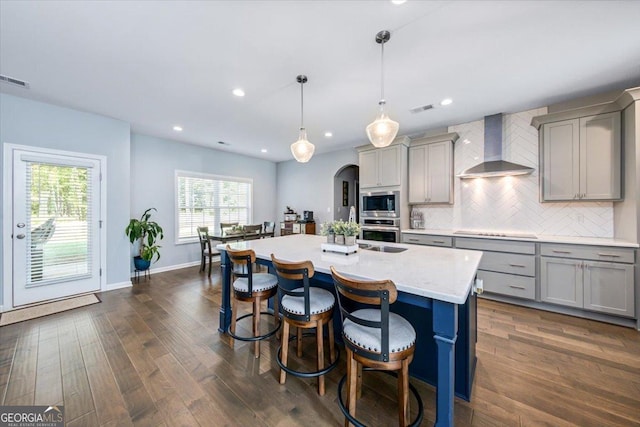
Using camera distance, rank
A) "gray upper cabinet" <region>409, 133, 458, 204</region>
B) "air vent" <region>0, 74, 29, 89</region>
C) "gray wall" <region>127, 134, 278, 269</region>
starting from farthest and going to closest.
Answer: "gray wall" <region>127, 134, 278, 269</region> < "gray upper cabinet" <region>409, 133, 458, 204</region> < "air vent" <region>0, 74, 29, 89</region>

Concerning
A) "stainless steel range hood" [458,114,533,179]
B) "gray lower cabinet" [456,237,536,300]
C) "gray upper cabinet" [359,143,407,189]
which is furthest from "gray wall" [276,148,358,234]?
"gray lower cabinet" [456,237,536,300]

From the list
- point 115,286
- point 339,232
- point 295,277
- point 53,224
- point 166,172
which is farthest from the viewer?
point 166,172

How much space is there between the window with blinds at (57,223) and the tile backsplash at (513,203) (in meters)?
5.91

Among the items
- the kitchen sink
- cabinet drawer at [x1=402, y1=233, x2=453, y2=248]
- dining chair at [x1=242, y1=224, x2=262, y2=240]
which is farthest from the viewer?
dining chair at [x1=242, y1=224, x2=262, y2=240]

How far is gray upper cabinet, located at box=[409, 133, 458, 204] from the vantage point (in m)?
4.10

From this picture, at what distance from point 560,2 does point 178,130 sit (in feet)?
17.2

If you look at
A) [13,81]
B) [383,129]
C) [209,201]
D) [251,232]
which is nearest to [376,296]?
Answer: [383,129]

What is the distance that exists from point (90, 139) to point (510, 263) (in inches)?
256

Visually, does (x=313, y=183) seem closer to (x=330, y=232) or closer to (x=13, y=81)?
(x=330, y=232)

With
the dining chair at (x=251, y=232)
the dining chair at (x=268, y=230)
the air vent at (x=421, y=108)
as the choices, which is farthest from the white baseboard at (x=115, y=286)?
the air vent at (x=421, y=108)

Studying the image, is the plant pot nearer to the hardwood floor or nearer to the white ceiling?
the hardwood floor

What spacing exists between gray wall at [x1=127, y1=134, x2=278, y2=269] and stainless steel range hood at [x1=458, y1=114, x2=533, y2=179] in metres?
5.41

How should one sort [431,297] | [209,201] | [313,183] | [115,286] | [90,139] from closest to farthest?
[431,297], [90,139], [115,286], [209,201], [313,183]

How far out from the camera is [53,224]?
344cm
